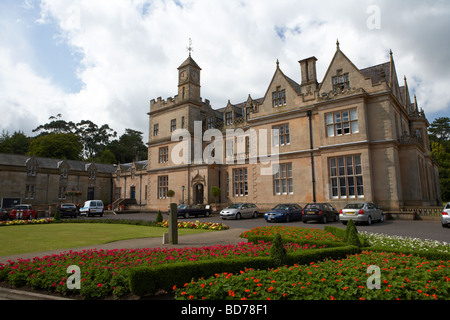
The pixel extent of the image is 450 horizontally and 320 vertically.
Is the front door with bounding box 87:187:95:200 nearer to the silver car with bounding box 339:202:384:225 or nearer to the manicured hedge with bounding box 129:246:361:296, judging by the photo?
the silver car with bounding box 339:202:384:225

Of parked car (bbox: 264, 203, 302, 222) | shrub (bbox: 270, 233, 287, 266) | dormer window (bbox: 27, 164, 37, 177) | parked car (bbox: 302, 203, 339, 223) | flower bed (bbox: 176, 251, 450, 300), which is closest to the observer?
flower bed (bbox: 176, 251, 450, 300)

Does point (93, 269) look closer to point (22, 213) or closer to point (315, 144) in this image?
point (315, 144)

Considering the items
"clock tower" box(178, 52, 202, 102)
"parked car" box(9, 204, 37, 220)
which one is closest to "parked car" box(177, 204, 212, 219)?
"parked car" box(9, 204, 37, 220)

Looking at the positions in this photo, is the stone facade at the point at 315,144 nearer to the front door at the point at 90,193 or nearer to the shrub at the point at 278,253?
the front door at the point at 90,193

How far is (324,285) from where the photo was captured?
19.0ft

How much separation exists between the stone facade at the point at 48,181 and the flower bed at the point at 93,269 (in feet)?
126

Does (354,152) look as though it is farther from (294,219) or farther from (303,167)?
(294,219)

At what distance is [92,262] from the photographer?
836cm

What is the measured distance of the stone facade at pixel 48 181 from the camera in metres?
43.0

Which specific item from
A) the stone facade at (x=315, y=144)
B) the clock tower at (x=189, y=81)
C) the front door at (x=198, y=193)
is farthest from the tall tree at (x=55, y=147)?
the front door at (x=198, y=193)

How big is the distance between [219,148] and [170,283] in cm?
3221

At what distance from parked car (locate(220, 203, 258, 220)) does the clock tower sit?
18.2 metres

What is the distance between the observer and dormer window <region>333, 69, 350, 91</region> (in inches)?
1095
